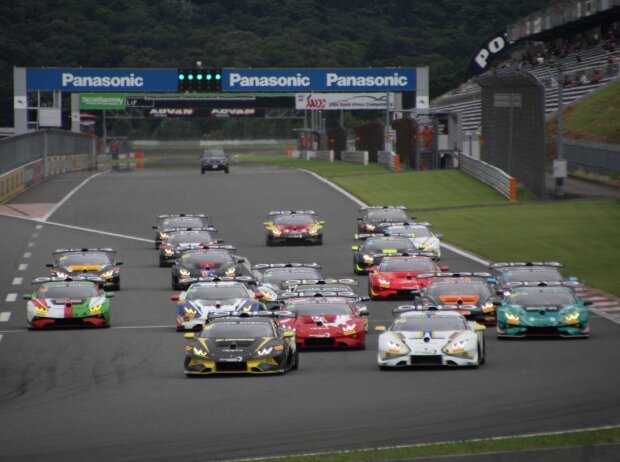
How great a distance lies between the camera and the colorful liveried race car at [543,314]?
97.1 ft

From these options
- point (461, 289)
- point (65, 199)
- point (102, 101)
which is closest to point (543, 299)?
point (461, 289)

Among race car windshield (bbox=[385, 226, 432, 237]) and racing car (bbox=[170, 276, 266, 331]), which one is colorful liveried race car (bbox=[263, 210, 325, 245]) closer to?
race car windshield (bbox=[385, 226, 432, 237])

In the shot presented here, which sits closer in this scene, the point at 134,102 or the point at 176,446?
the point at 176,446

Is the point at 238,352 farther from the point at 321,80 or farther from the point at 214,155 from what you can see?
the point at 321,80

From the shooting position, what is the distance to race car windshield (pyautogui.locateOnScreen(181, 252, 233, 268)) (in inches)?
1585

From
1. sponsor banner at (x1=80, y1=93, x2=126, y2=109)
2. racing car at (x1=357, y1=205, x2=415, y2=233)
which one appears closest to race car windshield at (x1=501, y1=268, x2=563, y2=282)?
racing car at (x1=357, y1=205, x2=415, y2=233)

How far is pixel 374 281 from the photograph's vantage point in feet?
123

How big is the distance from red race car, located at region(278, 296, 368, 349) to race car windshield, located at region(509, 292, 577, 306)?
11.2 feet

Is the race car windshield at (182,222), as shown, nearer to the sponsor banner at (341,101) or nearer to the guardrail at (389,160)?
the guardrail at (389,160)

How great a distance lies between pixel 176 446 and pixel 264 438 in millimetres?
1232

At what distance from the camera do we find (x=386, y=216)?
52406 millimetres

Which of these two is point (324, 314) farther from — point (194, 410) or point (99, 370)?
point (194, 410)

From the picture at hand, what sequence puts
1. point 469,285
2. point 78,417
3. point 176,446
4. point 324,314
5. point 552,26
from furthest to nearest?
point 552,26 → point 469,285 → point 324,314 → point 78,417 → point 176,446

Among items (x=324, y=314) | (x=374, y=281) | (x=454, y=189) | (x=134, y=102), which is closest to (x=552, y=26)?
(x=134, y=102)
